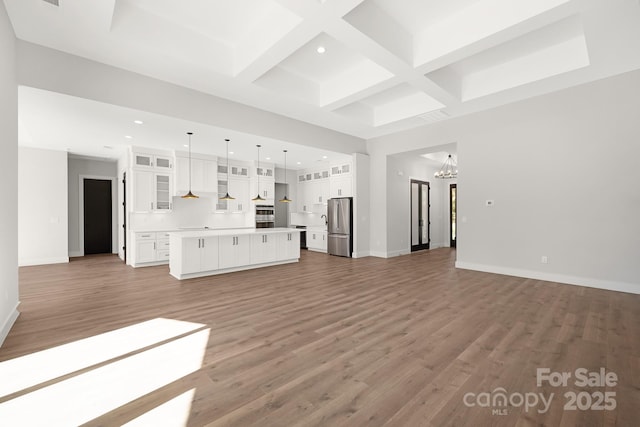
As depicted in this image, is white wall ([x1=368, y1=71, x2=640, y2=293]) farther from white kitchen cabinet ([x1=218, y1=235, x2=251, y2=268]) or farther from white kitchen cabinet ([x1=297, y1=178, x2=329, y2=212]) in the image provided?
white kitchen cabinet ([x1=218, y1=235, x2=251, y2=268])

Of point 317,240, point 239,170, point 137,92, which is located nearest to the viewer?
point 137,92

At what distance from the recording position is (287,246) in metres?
6.86

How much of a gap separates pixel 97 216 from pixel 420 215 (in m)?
10.5

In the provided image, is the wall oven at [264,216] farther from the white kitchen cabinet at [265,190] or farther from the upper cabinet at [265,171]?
the upper cabinet at [265,171]

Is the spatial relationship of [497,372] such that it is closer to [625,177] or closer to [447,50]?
[447,50]

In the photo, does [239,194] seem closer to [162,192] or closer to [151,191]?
[162,192]

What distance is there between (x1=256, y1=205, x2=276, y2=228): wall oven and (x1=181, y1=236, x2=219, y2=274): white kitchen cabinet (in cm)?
338

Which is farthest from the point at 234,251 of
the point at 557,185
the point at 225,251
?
the point at 557,185

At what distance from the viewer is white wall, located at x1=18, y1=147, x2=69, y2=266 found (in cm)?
667

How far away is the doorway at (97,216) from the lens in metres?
8.22

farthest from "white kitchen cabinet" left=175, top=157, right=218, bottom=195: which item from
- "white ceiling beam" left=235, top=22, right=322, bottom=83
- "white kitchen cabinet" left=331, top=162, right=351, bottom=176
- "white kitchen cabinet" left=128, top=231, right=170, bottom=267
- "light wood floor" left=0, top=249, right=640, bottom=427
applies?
"white ceiling beam" left=235, top=22, right=322, bottom=83

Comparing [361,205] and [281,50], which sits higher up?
[281,50]

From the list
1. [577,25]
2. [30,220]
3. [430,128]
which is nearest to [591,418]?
[577,25]

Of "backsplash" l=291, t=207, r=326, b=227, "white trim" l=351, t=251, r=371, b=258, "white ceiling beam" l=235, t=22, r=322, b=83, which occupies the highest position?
"white ceiling beam" l=235, t=22, r=322, b=83
